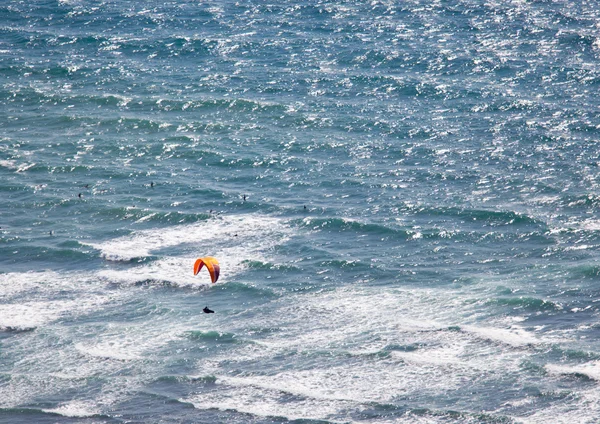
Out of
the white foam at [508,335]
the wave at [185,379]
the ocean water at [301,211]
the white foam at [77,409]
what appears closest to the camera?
the white foam at [77,409]

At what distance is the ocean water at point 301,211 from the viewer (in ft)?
142

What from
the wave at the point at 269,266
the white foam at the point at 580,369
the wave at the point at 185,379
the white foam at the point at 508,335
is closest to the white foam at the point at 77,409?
the wave at the point at 185,379

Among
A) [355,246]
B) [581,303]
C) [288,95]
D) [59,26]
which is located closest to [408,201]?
[355,246]

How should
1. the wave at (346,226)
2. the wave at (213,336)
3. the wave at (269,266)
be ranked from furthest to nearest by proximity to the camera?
the wave at (346,226) → the wave at (269,266) → the wave at (213,336)

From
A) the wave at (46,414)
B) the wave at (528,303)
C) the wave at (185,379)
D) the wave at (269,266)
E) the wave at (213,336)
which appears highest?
the wave at (269,266)

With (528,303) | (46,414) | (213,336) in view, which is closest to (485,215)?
(528,303)

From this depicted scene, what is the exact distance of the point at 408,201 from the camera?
59281mm

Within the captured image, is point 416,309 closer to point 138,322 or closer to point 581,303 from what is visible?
point 581,303

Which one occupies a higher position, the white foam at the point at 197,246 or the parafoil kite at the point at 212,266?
the parafoil kite at the point at 212,266

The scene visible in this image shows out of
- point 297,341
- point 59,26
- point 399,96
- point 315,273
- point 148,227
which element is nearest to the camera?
point 297,341

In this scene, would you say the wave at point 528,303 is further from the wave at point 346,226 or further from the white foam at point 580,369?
the wave at point 346,226

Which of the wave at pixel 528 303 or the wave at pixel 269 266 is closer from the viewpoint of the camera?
the wave at pixel 528 303

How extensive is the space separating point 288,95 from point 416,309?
1204 inches

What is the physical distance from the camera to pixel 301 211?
5869cm
